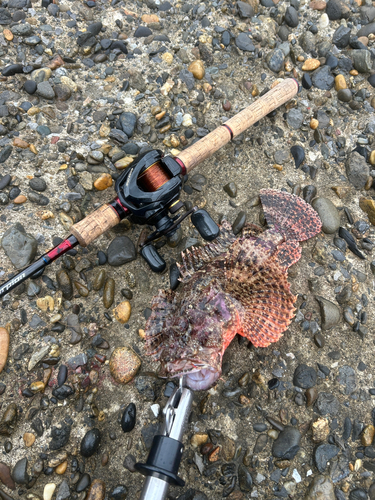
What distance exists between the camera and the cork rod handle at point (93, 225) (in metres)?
3.41

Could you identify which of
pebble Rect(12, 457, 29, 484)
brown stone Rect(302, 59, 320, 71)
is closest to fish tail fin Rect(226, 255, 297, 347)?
pebble Rect(12, 457, 29, 484)

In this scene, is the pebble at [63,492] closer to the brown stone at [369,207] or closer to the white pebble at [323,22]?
the brown stone at [369,207]

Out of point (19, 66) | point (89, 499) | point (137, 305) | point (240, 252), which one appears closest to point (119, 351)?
point (137, 305)

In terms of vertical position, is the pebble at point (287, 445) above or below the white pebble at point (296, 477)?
above

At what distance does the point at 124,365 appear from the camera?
141 inches

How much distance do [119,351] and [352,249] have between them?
294 centimetres

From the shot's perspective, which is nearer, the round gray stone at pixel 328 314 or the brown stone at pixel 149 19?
the round gray stone at pixel 328 314

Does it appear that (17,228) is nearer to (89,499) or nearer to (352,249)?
(89,499)

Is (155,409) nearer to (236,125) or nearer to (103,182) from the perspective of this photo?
(103,182)

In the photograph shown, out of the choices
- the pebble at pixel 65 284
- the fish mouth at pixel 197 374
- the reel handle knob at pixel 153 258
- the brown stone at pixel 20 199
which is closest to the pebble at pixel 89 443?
the fish mouth at pixel 197 374

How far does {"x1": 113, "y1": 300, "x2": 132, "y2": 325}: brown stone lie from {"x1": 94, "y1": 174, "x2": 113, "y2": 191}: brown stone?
1381 millimetres

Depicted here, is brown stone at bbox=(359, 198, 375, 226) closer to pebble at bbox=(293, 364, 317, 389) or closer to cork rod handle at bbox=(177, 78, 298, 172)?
cork rod handle at bbox=(177, 78, 298, 172)

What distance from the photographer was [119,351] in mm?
3650

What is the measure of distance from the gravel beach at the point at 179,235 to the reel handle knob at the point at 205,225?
379 millimetres
